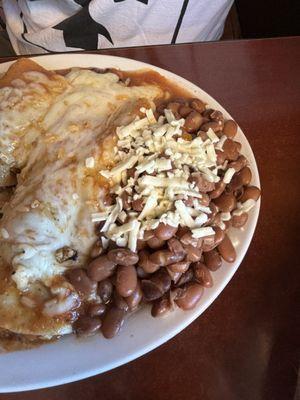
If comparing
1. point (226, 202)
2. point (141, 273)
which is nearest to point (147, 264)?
point (141, 273)

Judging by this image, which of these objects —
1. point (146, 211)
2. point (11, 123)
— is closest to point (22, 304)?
point (146, 211)

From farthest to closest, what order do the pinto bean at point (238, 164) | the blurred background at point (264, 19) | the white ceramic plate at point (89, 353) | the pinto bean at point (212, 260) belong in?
the blurred background at point (264, 19) → the pinto bean at point (238, 164) → the pinto bean at point (212, 260) → the white ceramic plate at point (89, 353)

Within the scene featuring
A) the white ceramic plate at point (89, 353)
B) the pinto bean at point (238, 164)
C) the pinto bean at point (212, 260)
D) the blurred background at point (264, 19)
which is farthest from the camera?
the blurred background at point (264, 19)

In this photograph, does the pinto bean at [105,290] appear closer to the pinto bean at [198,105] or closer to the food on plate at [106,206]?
the food on plate at [106,206]

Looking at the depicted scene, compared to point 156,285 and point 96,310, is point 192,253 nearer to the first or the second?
point 156,285

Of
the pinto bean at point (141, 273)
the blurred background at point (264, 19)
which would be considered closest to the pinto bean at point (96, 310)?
the pinto bean at point (141, 273)

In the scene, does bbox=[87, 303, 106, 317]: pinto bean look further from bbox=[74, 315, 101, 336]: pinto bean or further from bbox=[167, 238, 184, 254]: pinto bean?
bbox=[167, 238, 184, 254]: pinto bean
